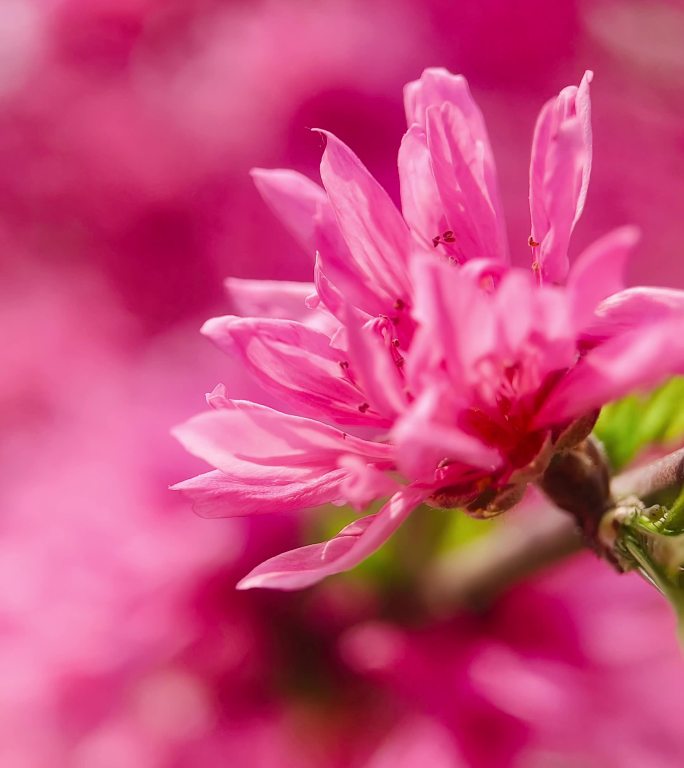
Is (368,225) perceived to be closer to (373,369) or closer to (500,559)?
(373,369)

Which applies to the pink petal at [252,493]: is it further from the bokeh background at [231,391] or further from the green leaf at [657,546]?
the bokeh background at [231,391]

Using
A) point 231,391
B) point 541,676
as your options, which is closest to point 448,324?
point 541,676

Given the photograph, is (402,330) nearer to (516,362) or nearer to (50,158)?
(516,362)

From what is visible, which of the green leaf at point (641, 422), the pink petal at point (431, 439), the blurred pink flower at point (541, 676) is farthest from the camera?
the blurred pink flower at point (541, 676)

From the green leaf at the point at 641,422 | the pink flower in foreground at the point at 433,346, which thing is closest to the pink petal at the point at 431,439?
the pink flower in foreground at the point at 433,346

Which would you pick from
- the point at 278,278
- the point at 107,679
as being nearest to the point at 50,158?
the point at 278,278

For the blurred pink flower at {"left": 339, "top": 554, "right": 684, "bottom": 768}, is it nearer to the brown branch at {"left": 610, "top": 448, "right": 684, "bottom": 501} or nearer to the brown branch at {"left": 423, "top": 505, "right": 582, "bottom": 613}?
the brown branch at {"left": 423, "top": 505, "right": 582, "bottom": 613}
